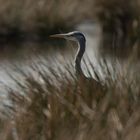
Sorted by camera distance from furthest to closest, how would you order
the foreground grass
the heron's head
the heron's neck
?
the heron's head, the heron's neck, the foreground grass

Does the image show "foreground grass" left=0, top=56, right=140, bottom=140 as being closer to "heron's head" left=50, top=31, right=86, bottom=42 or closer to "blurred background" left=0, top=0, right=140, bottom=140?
"blurred background" left=0, top=0, right=140, bottom=140

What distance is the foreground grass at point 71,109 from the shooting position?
5.54 meters

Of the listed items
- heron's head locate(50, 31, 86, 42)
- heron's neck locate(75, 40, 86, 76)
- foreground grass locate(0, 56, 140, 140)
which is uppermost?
heron's head locate(50, 31, 86, 42)

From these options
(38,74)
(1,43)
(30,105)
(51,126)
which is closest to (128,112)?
(51,126)

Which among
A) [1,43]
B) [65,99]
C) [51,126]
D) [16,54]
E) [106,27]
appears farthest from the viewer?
[106,27]

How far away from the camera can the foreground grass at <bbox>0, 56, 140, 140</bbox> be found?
5.54 m

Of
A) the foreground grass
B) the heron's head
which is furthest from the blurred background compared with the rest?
the heron's head

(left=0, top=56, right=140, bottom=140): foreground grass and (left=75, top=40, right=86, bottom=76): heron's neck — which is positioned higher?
(left=75, top=40, right=86, bottom=76): heron's neck

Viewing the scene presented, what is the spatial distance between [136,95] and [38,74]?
1.11 metres

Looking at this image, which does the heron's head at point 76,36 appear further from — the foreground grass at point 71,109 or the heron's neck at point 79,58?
the foreground grass at point 71,109

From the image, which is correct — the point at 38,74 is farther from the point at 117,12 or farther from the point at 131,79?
the point at 117,12

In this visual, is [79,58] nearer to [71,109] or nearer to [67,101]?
[67,101]

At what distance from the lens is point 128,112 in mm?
6148

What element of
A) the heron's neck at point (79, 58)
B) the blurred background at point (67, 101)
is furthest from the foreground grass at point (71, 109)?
the heron's neck at point (79, 58)
